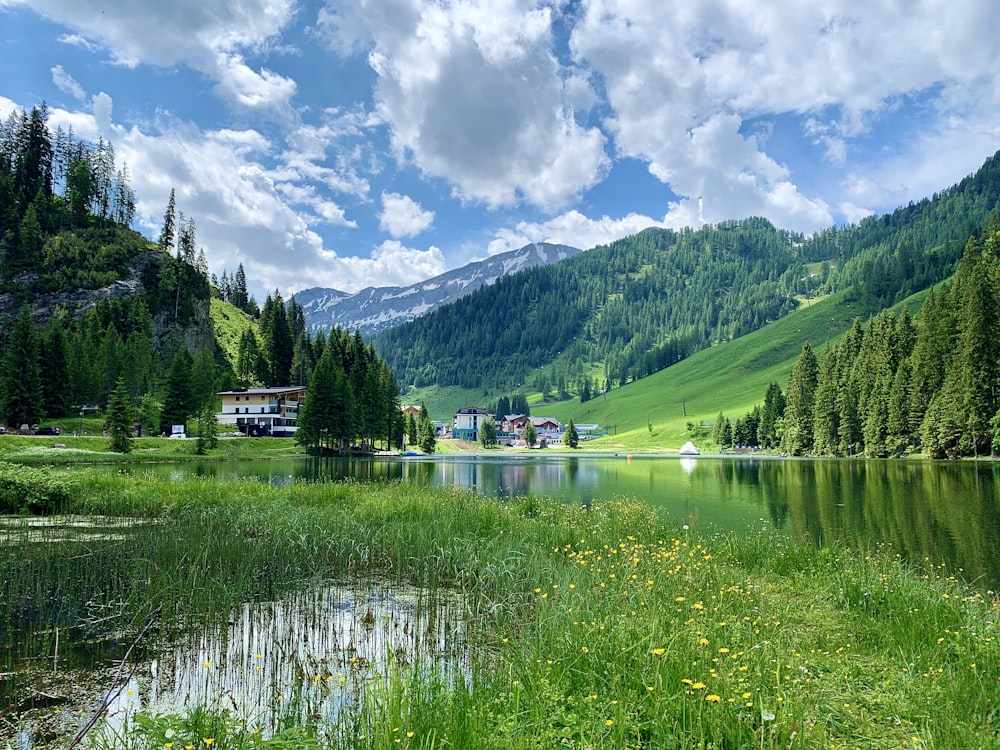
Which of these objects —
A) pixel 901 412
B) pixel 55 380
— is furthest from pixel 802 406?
pixel 55 380

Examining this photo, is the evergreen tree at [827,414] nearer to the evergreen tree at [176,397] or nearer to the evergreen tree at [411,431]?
the evergreen tree at [411,431]

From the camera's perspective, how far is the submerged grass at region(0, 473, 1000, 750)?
18.6ft

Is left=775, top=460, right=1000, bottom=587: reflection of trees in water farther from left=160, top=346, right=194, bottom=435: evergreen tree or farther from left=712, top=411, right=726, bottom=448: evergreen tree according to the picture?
left=712, top=411, right=726, bottom=448: evergreen tree

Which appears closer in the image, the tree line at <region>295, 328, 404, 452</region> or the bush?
the bush

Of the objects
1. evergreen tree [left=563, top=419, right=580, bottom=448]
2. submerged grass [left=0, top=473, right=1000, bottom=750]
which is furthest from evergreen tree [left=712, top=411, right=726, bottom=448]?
submerged grass [left=0, top=473, right=1000, bottom=750]

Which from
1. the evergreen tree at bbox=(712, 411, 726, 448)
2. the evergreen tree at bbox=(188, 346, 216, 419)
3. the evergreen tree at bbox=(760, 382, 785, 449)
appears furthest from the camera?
the evergreen tree at bbox=(712, 411, 726, 448)

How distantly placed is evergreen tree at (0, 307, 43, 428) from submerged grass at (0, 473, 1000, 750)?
79712 mm

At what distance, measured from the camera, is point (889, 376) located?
91.1 metres

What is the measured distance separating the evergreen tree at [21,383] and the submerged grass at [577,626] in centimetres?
7971

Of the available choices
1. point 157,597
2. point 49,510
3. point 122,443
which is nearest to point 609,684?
point 157,597

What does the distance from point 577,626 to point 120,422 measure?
3173 inches

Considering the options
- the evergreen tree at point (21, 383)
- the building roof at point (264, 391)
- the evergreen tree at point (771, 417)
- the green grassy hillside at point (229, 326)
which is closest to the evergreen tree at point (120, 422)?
the evergreen tree at point (21, 383)

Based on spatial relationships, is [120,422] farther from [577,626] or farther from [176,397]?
[577,626]

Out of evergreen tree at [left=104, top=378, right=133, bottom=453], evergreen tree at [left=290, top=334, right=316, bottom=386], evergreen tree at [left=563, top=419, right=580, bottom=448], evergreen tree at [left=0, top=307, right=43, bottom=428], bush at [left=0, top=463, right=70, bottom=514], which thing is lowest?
evergreen tree at [left=563, top=419, right=580, bottom=448]
